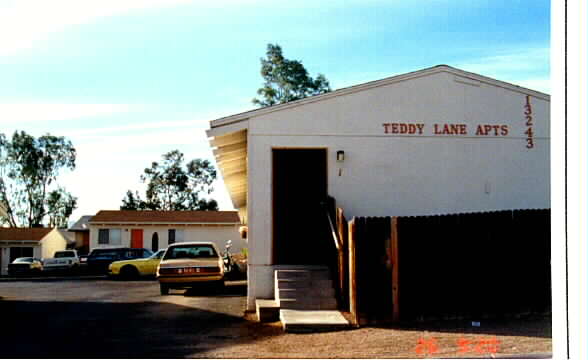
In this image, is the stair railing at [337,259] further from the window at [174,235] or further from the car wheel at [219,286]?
the window at [174,235]

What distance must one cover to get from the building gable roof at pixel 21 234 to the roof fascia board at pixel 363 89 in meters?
36.2

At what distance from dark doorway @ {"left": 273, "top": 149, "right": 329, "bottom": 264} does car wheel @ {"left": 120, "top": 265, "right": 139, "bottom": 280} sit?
1364 centimetres

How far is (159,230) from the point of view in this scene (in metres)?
40.9

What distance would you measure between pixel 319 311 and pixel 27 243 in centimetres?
3844

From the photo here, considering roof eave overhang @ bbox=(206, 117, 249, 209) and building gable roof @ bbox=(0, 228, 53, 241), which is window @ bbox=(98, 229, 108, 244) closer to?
building gable roof @ bbox=(0, 228, 53, 241)

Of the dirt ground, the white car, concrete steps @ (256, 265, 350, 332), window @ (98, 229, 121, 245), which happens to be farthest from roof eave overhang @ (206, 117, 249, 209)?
window @ (98, 229, 121, 245)

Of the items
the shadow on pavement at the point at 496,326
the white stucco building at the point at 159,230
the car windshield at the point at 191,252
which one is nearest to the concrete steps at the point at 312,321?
the shadow on pavement at the point at 496,326

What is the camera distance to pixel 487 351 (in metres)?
8.00

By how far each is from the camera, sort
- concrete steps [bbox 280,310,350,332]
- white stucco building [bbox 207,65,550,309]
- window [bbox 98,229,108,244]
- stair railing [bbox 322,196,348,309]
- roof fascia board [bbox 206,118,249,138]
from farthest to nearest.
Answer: window [bbox 98,229,108,244] < white stucco building [bbox 207,65,550,309] < roof fascia board [bbox 206,118,249,138] < stair railing [bbox 322,196,348,309] < concrete steps [bbox 280,310,350,332]

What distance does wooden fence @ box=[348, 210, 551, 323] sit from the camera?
35.0 ft

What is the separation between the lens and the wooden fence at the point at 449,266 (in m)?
10.7

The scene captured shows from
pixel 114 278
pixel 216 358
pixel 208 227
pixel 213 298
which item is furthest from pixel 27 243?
pixel 216 358

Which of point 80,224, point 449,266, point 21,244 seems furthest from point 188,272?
point 80,224

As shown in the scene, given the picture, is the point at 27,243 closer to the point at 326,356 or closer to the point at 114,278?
the point at 114,278
